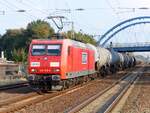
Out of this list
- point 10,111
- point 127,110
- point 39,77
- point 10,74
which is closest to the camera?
point 10,111

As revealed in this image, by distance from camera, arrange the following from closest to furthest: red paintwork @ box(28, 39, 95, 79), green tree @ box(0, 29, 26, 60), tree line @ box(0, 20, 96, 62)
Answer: red paintwork @ box(28, 39, 95, 79), tree line @ box(0, 20, 96, 62), green tree @ box(0, 29, 26, 60)

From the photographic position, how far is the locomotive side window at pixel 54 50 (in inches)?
1018

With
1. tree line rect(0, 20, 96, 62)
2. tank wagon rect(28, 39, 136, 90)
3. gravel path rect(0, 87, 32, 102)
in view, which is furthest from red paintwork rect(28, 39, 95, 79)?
tree line rect(0, 20, 96, 62)

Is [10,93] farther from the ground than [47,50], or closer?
closer

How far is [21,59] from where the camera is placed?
71.1m

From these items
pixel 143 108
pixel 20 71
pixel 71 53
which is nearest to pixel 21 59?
pixel 20 71

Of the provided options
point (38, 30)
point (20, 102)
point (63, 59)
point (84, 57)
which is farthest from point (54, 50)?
point (38, 30)

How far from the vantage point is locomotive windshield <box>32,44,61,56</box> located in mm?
25906

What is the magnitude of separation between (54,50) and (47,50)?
405mm

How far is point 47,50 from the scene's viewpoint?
2608 cm

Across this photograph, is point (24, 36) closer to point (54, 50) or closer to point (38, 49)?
point (38, 49)

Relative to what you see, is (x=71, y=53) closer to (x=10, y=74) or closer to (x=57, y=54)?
(x=57, y=54)

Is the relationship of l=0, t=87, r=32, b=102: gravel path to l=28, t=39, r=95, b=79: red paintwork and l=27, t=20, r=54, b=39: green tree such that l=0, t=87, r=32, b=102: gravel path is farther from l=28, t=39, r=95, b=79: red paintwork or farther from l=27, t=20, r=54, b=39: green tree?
l=27, t=20, r=54, b=39: green tree

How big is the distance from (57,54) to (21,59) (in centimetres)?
4590
